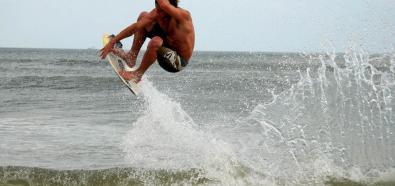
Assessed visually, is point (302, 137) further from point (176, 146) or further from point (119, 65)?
point (119, 65)

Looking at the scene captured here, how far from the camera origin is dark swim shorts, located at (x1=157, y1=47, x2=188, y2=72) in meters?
7.43

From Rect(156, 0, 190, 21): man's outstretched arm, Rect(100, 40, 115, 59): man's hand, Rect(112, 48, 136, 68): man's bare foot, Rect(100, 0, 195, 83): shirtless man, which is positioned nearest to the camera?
Rect(156, 0, 190, 21): man's outstretched arm

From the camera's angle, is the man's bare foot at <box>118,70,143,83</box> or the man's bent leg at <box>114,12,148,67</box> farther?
the man's bare foot at <box>118,70,143,83</box>

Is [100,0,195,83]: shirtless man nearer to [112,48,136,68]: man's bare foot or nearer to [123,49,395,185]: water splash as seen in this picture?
[112,48,136,68]: man's bare foot

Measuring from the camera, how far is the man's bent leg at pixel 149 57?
24.2 ft

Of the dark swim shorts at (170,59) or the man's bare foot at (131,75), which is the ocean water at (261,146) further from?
the dark swim shorts at (170,59)

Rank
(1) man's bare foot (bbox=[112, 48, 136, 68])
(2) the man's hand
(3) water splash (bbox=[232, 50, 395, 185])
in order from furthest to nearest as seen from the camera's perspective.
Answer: (3) water splash (bbox=[232, 50, 395, 185]) → (1) man's bare foot (bbox=[112, 48, 136, 68]) → (2) the man's hand

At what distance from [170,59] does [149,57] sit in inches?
11.5

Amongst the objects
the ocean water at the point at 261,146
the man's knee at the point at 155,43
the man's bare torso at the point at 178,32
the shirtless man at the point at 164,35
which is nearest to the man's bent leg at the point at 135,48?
the shirtless man at the point at 164,35

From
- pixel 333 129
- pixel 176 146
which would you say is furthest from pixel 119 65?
pixel 333 129

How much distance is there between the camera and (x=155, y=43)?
24.2 feet

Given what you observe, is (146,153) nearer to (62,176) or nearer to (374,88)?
(62,176)

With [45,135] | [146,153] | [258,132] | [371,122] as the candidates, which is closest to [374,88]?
[371,122]

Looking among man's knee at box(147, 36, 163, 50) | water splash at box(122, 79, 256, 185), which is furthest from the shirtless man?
water splash at box(122, 79, 256, 185)
